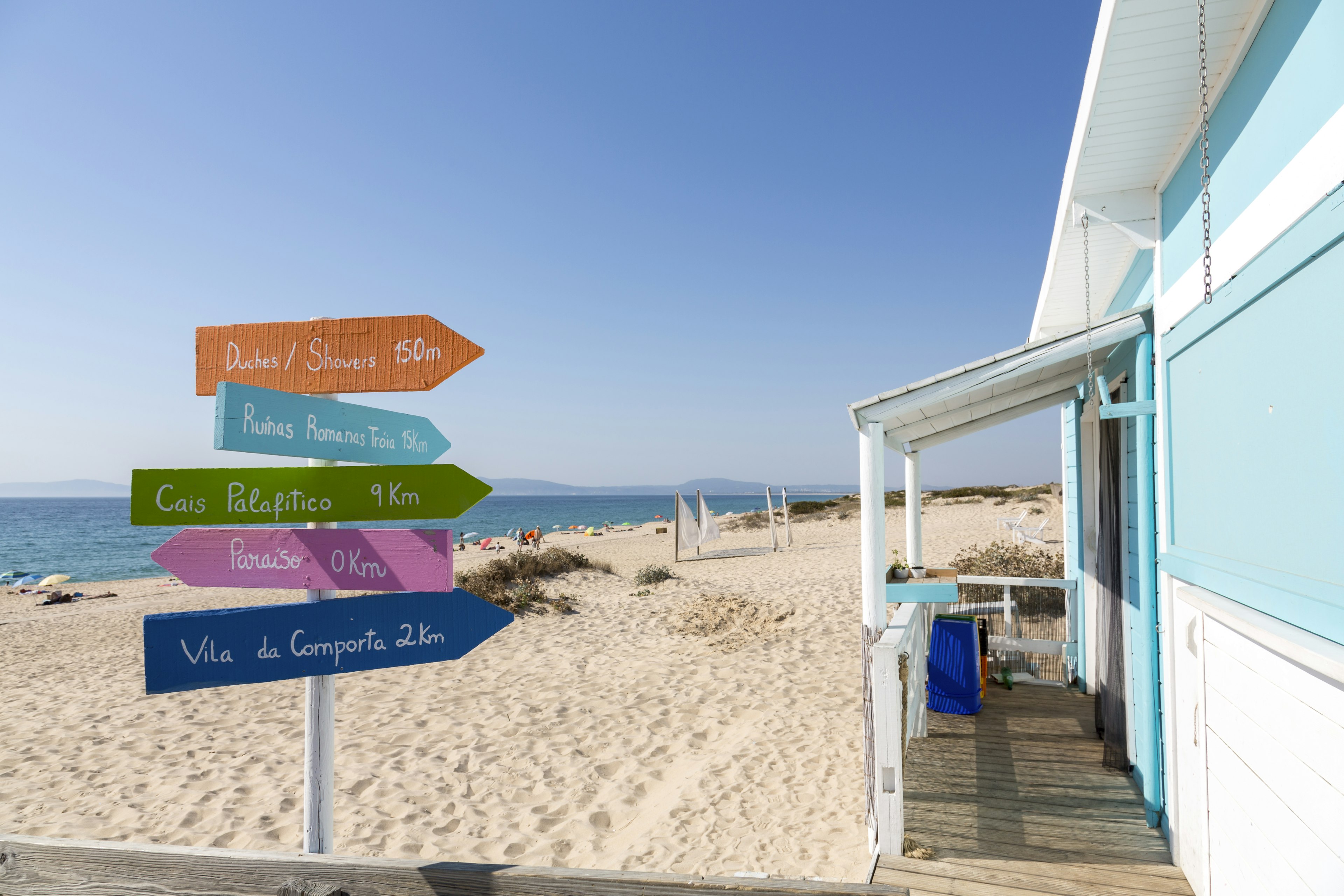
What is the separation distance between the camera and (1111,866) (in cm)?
342

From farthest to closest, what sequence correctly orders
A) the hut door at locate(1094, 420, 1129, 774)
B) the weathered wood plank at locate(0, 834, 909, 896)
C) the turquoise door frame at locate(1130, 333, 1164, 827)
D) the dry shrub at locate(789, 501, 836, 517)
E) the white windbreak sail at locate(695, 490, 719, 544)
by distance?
the dry shrub at locate(789, 501, 836, 517)
the white windbreak sail at locate(695, 490, 719, 544)
the hut door at locate(1094, 420, 1129, 774)
the turquoise door frame at locate(1130, 333, 1164, 827)
the weathered wood plank at locate(0, 834, 909, 896)

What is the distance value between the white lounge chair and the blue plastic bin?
48.9 feet

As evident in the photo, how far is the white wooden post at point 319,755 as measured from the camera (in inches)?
83.5

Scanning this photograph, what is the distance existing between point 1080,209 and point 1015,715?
13.5 feet

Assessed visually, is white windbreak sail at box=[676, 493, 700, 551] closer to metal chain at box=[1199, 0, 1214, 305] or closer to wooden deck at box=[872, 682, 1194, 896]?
wooden deck at box=[872, 682, 1194, 896]

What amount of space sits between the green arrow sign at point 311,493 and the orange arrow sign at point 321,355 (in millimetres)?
354

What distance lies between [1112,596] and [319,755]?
5.11 meters

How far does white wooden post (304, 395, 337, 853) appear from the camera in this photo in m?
2.12

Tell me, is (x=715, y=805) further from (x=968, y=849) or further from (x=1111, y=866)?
(x=1111, y=866)

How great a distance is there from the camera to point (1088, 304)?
373 centimetres

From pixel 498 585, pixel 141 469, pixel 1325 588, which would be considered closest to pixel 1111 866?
pixel 1325 588

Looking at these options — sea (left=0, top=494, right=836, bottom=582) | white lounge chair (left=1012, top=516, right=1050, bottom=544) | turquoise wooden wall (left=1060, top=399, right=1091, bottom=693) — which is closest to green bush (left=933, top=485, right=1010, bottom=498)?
white lounge chair (left=1012, top=516, right=1050, bottom=544)

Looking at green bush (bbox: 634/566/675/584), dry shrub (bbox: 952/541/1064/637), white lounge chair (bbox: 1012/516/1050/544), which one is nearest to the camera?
dry shrub (bbox: 952/541/1064/637)

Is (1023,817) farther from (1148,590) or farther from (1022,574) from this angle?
(1022,574)
